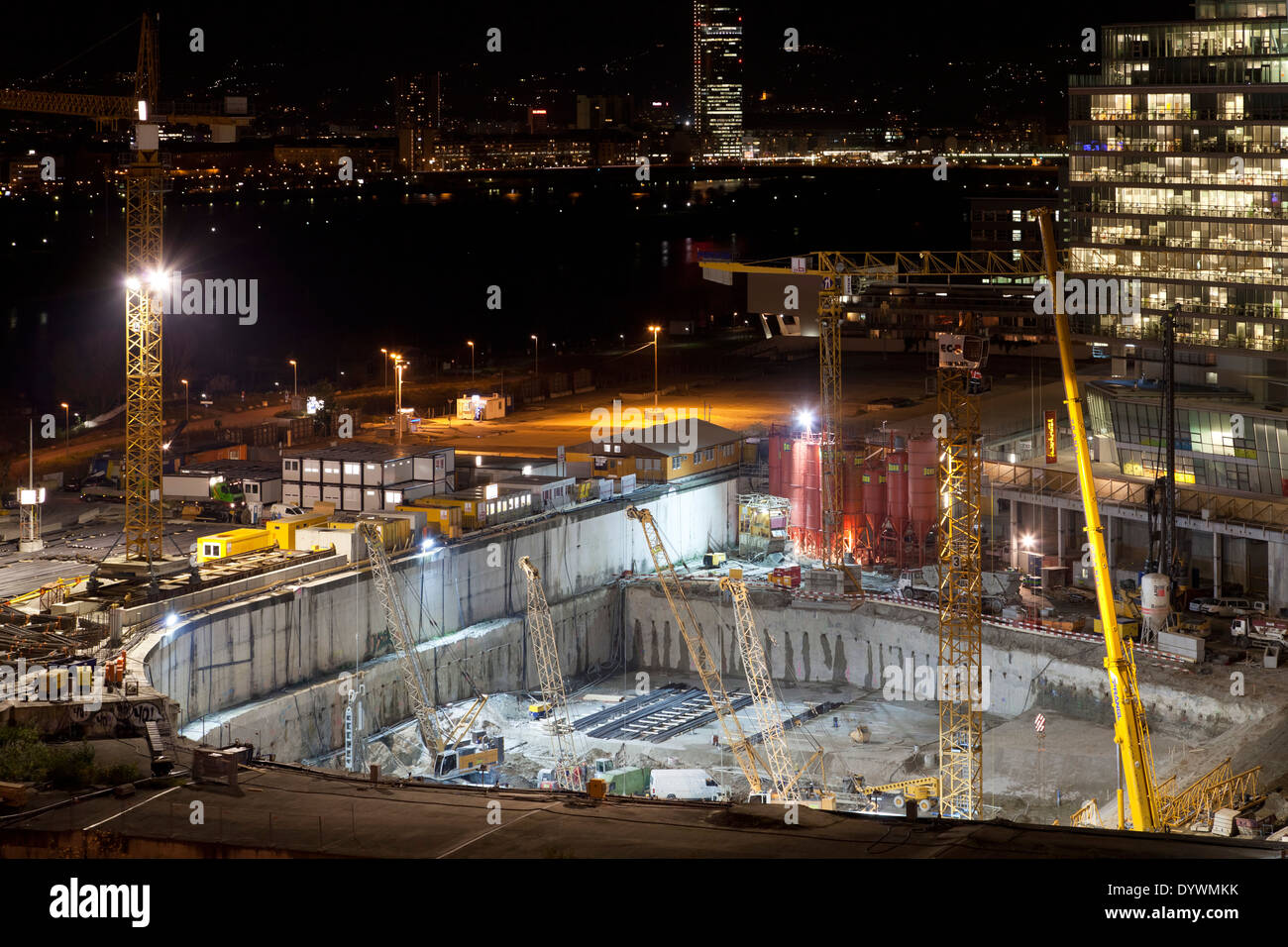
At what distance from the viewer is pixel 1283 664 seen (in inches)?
1951

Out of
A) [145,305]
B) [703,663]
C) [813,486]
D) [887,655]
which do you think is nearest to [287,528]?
[145,305]

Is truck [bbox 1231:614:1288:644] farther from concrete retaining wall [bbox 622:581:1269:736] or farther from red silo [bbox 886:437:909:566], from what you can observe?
red silo [bbox 886:437:909:566]

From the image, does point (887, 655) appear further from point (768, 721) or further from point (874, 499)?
point (874, 499)

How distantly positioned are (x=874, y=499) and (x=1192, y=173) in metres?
17.8

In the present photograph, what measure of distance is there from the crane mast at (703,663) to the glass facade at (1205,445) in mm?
17549

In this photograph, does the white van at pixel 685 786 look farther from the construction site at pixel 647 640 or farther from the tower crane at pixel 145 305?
the tower crane at pixel 145 305

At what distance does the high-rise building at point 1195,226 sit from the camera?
209 ft

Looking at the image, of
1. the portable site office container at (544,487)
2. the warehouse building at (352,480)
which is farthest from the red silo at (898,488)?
the warehouse building at (352,480)

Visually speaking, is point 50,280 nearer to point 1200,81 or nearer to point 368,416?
point 368,416

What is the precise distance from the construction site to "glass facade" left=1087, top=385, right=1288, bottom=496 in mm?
793

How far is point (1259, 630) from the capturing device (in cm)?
5219

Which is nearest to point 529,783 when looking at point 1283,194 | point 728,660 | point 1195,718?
point 728,660

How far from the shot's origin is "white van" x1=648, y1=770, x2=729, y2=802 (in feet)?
140

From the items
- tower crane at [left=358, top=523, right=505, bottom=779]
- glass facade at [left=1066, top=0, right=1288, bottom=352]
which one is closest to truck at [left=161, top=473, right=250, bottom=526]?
tower crane at [left=358, top=523, right=505, bottom=779]
